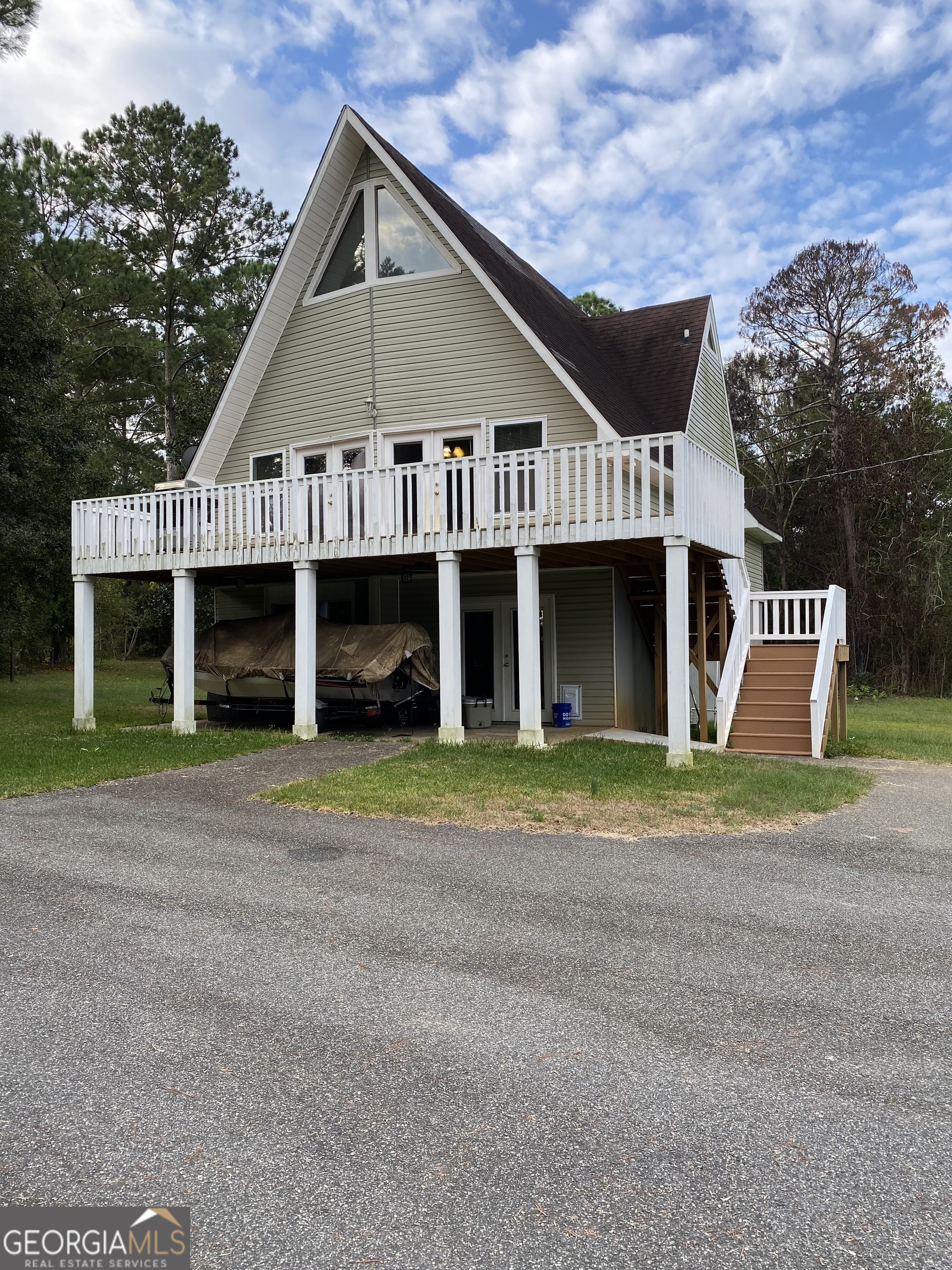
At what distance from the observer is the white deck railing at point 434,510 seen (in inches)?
459

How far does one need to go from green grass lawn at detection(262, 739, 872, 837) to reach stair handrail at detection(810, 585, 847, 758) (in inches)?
45.7

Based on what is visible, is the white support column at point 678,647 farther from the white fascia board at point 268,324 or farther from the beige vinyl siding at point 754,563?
the beige vinyl siding at point 754,563

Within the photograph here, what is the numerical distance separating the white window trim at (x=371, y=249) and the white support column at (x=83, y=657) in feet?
22.1

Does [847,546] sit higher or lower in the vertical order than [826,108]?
lower

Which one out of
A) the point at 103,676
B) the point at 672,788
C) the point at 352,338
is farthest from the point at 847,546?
the point at 103,676

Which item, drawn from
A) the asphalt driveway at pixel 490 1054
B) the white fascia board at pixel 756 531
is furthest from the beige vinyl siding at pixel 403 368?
the asphalt driveway at pixel 490 1054

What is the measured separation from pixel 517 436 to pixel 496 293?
230cm

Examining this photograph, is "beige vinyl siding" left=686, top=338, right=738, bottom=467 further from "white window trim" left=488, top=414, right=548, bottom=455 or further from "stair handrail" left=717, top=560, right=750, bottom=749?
"white window trim" left=488, top=414, right=548, bottom=455

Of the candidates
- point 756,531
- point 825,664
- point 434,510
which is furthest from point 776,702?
point 756,531

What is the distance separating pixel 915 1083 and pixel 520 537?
942 cm

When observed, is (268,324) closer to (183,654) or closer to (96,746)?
(183,654)

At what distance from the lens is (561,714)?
15.4 m

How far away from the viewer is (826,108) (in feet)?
62.1

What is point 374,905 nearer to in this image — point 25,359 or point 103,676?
point 25,359
